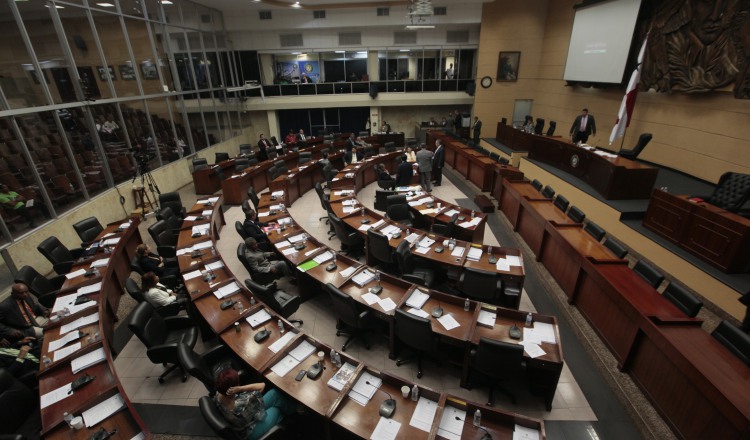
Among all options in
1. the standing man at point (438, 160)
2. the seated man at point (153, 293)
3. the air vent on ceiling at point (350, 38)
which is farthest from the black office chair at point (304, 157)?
the seated man at point (153, 293)

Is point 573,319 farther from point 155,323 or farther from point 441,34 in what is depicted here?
point 441,34

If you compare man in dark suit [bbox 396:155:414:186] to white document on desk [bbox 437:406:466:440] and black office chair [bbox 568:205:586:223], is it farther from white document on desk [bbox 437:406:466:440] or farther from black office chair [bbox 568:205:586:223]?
white document on desk [bbox 437:406:466:440]

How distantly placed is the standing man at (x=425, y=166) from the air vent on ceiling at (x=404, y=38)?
392 inches

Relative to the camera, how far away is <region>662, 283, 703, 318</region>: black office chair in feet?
14.0

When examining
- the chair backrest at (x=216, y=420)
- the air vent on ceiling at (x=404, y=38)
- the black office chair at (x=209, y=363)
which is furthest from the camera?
the air vent on ceiling at (x=404, y=38)

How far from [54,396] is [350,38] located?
1835cm

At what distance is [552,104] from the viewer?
606 inches

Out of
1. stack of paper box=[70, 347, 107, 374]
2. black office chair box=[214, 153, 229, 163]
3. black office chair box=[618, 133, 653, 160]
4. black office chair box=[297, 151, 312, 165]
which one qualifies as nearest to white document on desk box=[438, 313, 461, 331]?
stack of paper box=[70, 347, 107, 374]

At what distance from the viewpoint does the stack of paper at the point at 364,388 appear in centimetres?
346

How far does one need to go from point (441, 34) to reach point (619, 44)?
931 centimetres

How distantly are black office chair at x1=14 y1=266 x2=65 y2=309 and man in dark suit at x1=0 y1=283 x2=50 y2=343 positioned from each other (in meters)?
0.24

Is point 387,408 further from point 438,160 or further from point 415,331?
point 438,160

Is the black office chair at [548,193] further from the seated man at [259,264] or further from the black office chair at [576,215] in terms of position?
the seated man at [259,264]

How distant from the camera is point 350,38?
1792 cm
